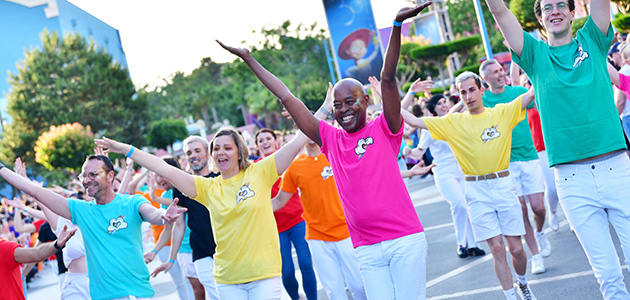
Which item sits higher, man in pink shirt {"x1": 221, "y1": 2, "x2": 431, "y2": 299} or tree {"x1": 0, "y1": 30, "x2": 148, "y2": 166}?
tree {"x1": 0, "y1": 30, "x2": 148, "y2": 166}

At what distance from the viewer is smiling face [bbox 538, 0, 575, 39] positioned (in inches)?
171

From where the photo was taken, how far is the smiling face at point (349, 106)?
14.0ft

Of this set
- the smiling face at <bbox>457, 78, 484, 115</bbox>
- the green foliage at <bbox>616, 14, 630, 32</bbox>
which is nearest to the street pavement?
the smiling face at <bbox>457, 78, 484, 115</bbox>

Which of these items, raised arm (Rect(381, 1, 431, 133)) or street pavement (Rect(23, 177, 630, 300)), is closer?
raised arm (Rect(381, 1, 431, 133))

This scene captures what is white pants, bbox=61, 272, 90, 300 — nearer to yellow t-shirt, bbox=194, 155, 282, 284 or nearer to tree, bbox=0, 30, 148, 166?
yellow t-shirt, bbox=194, 155, 282, 284

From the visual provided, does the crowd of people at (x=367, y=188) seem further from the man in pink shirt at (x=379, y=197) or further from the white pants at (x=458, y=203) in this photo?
the white pants at (x=458, y=203)

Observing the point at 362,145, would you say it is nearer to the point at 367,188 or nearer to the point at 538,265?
the point at 367,188

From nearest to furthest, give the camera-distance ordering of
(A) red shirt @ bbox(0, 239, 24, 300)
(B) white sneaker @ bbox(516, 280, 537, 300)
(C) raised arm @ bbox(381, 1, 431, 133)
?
(C) raised arm @ bbox(381, 1, 431, 133)
(A) red shirt @ bbox(0, 239, 24, 300)
(B) white sneaker @ bbox(516, 280, 537, 300)

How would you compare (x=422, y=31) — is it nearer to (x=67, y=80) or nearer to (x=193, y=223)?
(x=67, y=80)

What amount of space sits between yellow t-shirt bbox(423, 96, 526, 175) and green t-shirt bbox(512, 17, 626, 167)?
1.43 m

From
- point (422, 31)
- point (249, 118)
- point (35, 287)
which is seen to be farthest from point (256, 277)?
point (249, 118)

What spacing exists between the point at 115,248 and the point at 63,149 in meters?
27.8

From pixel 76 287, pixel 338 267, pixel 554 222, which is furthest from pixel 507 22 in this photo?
pixel 554 222

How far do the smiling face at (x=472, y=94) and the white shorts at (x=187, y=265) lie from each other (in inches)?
144
